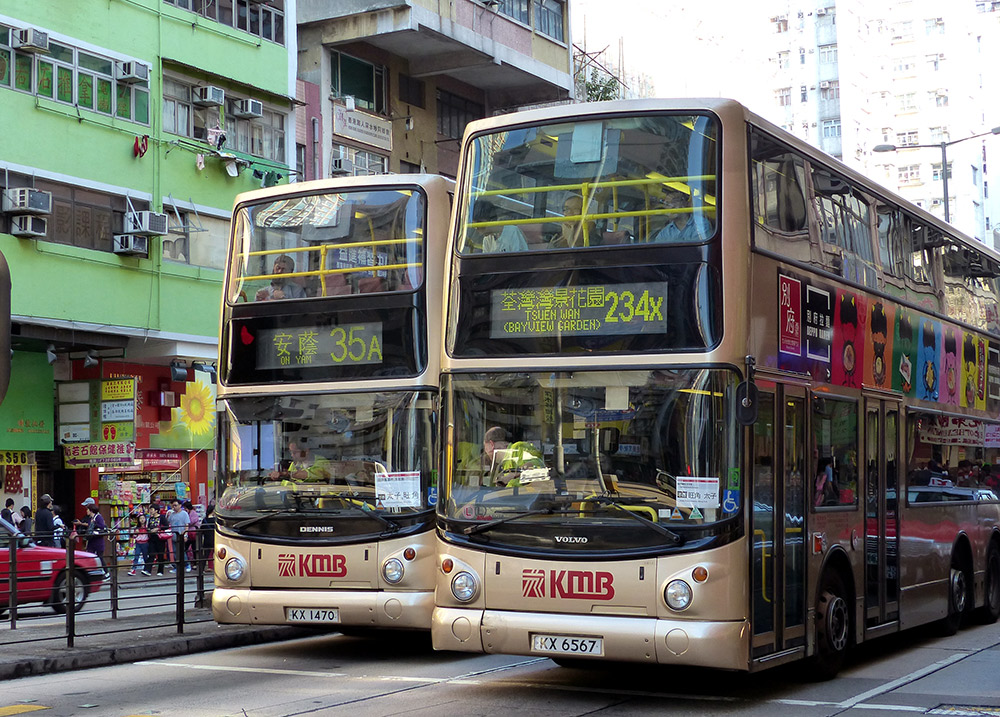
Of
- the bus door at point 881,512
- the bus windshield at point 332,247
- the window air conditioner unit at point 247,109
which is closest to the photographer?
the bus door at point 881,512

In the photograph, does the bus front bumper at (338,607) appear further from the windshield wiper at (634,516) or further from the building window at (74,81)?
the building window at (74,81)

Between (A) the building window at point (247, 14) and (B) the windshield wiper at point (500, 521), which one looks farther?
(A) the building window at point (247, 14)

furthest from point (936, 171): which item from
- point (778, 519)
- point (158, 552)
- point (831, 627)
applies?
point (778, 519)

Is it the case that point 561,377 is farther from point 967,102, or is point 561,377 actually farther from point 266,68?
point 967,102

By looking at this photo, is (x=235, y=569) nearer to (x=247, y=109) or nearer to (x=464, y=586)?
(x=464, y=586)

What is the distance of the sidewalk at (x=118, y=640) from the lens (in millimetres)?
12398

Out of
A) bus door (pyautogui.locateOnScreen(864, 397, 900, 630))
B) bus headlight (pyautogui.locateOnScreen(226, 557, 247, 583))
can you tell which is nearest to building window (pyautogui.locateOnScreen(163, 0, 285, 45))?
bus headlight (pyautogui.locateOnScreen(226, 557, 247, 583))

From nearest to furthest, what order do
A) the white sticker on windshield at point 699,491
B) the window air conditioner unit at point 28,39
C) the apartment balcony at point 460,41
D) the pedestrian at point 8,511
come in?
the white sticker on windshield at point 699,491 → the pedestrian at point 8,511 → the window air conditioner unit at point 28,39 → the apartment balcony at point 460,41

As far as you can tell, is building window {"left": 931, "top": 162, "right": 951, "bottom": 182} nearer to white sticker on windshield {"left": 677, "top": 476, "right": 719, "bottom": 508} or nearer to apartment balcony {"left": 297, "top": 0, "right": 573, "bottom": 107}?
apartment balcony {"left": 297, "top": 0, "right": 573, "bottom": 107}

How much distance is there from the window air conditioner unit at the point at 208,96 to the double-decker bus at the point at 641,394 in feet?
65.6

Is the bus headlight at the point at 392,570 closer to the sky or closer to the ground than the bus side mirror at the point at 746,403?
closer to the ground

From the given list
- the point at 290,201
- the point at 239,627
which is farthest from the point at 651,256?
the point at 239,627

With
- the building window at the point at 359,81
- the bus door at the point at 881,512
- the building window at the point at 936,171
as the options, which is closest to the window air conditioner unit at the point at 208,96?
the building window at the point at 359,81

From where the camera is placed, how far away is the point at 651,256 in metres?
9.65
